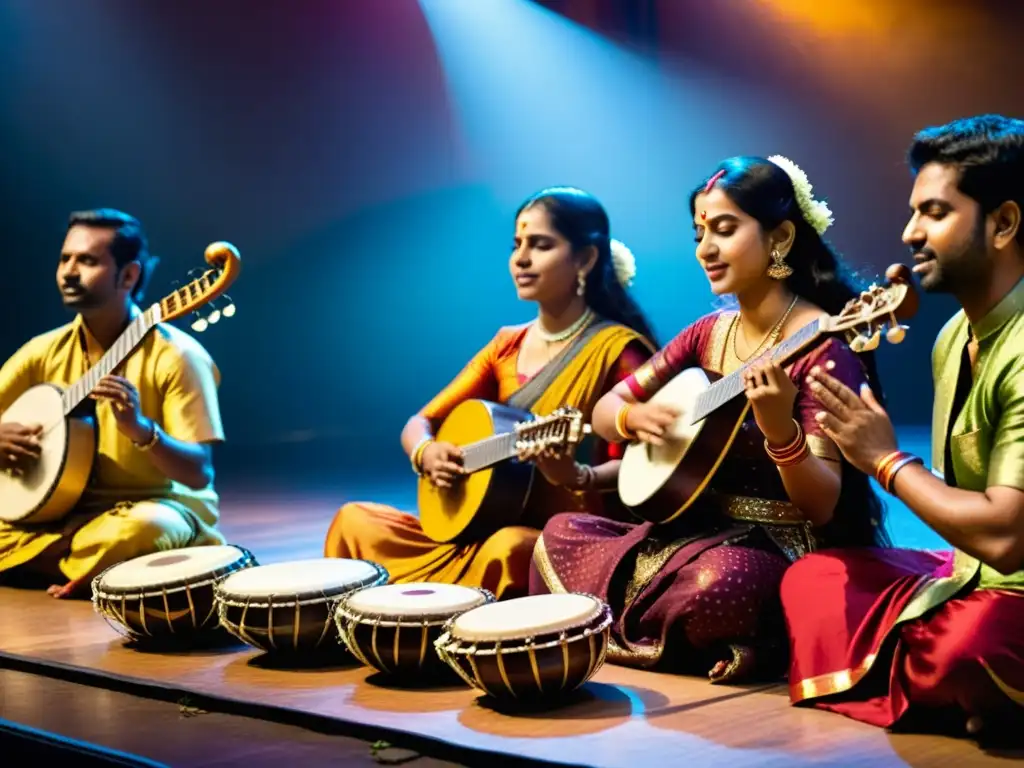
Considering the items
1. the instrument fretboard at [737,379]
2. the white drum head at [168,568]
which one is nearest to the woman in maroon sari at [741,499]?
the instrument fretboard at [737,379]

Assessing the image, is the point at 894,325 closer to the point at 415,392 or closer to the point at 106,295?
the point at 106,295

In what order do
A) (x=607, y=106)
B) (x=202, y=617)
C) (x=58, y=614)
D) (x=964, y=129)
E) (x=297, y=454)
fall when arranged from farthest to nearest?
(x=297, y=454) < (x=607, y=106) < (x=58, y=614) < (x=202, y=617) < (x=964, y=129)

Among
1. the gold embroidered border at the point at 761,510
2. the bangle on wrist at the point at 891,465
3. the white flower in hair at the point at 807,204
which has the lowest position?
the gold embroidered border at the point at 761,510

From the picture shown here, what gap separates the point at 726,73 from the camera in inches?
292

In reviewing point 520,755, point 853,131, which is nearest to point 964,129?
point 520,755

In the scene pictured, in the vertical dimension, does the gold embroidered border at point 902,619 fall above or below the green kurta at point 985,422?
below

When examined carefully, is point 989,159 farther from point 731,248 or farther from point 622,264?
point 622,264

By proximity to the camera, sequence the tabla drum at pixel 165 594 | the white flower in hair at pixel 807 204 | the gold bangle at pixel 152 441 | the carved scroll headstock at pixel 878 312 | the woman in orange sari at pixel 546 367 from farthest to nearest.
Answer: the gold bangle at pixel 152 441, the woman in orange sari at pixel 546 367, the tabla drum at pixel 165 594, the white flower in hair at pixel 807 204, the carved scroll headstock at pixel 878 312

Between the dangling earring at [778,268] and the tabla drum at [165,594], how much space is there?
1.72m

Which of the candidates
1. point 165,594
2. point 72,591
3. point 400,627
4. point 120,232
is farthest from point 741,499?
point 120,232

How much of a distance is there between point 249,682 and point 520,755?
1.02 metres

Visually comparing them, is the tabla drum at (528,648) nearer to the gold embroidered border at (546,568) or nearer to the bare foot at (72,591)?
Answer: the gold embroidered border at (546,568)

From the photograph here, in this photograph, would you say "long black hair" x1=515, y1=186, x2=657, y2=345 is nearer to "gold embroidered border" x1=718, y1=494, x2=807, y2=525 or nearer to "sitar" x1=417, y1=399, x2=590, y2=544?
"sitar" x1=417, y1=399, x2=590, y2=544

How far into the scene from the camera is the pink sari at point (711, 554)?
327 centimetres
